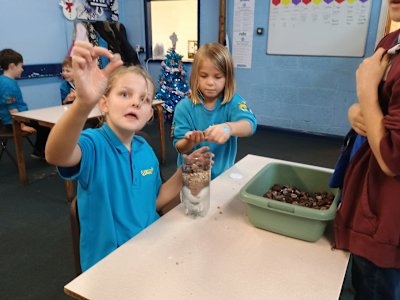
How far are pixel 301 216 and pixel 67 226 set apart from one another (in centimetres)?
199

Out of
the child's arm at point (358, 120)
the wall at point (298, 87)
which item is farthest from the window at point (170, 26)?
the child's arm at point (358, 120)

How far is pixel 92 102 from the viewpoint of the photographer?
0.74 m

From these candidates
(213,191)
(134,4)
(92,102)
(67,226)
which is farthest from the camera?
(134,4)

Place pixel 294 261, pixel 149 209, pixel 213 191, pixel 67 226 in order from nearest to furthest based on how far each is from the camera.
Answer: pixel 294 261 < pixel 149 209 < pixel 213 191 < pixel 67 226

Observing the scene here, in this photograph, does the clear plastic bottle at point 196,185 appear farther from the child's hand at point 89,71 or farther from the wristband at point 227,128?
the child's hand at point 89,71

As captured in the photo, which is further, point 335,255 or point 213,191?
point 213,191

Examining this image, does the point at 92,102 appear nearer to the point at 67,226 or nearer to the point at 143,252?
the point at 143,252

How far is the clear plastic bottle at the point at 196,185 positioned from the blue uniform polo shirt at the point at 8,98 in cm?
289

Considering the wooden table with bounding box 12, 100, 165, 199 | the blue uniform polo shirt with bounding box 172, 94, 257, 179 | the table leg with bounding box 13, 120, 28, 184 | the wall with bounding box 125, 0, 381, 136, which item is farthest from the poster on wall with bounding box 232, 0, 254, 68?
the blue uniform polo shirt with bounding box 172, 94, 257, 179

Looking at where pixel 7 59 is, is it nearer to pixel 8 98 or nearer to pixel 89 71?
pixel 8 98

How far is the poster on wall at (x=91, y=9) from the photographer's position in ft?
16.3

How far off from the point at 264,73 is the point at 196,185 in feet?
13.5

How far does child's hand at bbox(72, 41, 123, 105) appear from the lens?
697 mm

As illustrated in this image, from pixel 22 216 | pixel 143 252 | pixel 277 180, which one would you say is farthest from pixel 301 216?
pixel 22 216
